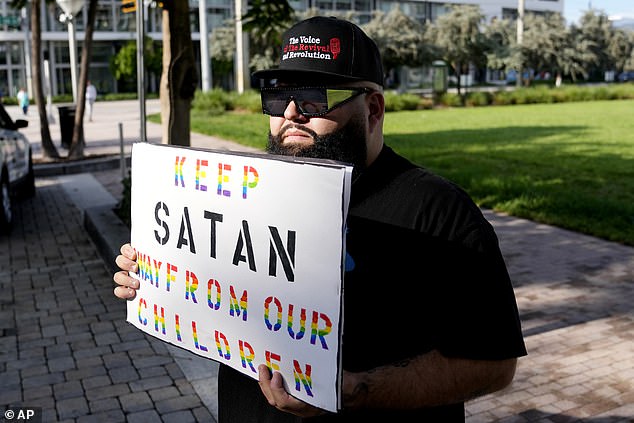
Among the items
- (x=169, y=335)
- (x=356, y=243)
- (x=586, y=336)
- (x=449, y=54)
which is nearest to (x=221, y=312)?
(x=169, y=335)

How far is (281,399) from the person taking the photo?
1736mm

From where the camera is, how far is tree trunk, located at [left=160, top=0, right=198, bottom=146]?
902cm

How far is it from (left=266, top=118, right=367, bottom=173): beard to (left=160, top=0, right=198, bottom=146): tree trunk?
735 cm

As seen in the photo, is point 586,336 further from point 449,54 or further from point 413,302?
point 449,54

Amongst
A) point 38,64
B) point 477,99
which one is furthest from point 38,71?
point 477,99

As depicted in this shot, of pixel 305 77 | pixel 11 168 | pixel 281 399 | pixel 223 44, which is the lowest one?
pixel 11 168

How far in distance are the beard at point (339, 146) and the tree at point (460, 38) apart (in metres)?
51.1

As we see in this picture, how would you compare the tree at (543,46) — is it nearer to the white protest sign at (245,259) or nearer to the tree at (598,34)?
the tree at (598,34)

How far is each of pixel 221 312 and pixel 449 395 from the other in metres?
0.60

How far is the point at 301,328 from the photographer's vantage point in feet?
5.73

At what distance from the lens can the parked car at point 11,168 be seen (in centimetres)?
1011

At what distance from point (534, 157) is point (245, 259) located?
15713 mm

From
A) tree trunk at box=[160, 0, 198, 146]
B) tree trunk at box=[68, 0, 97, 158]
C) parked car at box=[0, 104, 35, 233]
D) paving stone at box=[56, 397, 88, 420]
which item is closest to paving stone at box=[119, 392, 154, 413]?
paving stone at box=[56, 397, 88, 420]

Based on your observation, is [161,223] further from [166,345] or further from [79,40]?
[79,40]
